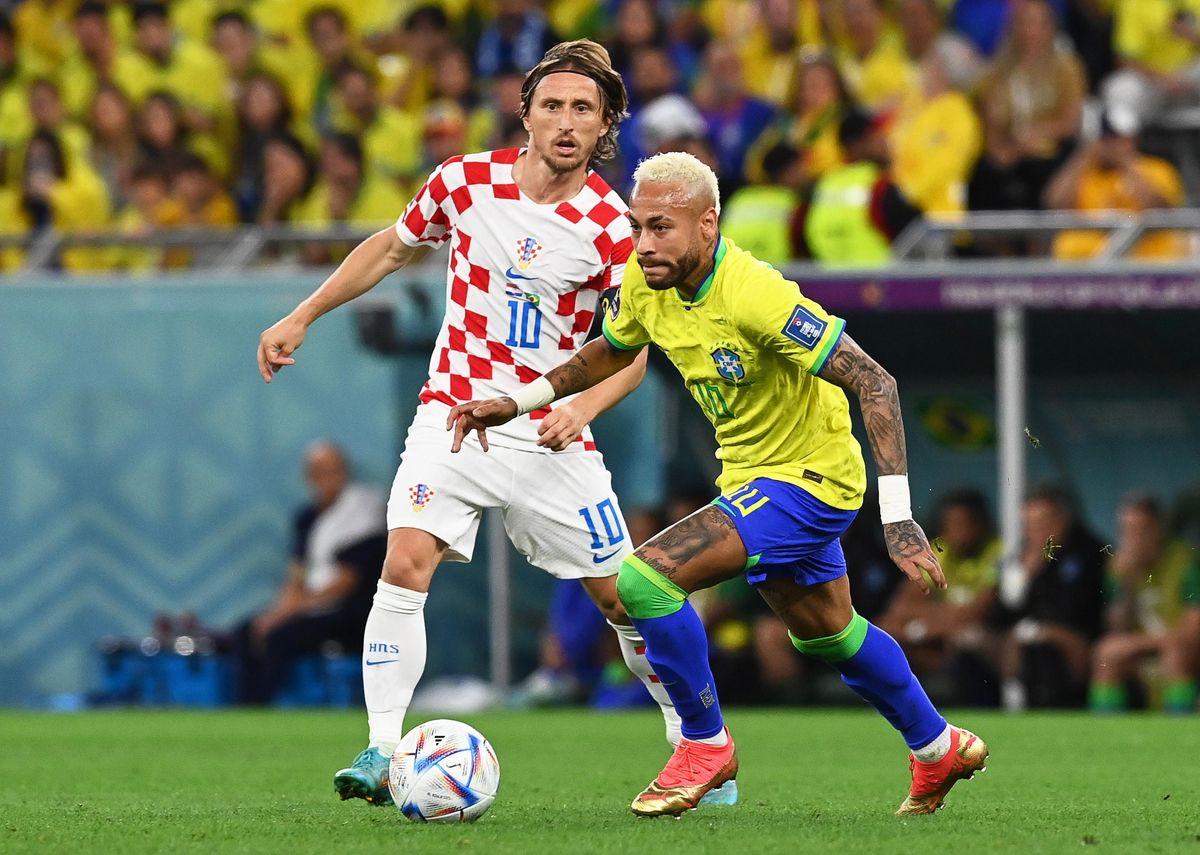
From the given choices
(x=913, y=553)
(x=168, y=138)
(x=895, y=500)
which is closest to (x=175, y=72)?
(x=168, y=138)

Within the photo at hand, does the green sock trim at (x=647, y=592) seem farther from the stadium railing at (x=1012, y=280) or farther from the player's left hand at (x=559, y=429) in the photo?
the stadium railing at (x=1012, y=280)

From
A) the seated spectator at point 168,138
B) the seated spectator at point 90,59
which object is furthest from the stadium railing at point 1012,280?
the seated spectator at point 90,59

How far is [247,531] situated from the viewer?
48.6ft

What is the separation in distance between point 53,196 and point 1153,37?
817 centimetres

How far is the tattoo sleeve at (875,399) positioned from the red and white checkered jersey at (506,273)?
1321 millimetres

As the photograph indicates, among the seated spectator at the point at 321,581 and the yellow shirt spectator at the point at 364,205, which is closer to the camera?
the seated spectator at the point at 321,581

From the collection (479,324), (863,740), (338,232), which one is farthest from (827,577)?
(338,232)

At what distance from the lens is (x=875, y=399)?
5.67m

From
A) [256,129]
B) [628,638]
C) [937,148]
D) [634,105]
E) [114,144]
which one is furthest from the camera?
[114,144]

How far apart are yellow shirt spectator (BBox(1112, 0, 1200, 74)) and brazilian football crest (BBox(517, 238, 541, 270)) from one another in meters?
7.82

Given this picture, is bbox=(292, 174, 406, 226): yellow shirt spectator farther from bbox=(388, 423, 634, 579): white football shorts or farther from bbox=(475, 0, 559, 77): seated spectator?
bbox=(388, 423, 634, 579): white football shorts

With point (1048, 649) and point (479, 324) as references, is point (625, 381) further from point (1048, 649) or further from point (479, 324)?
point (1048, 649)

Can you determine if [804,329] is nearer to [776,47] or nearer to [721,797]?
[721,797]

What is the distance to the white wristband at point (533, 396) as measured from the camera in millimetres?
6305
